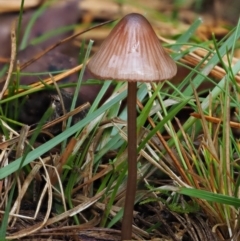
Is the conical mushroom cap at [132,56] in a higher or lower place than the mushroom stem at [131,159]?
higher

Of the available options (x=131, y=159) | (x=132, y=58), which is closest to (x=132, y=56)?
(x=132, y=58)

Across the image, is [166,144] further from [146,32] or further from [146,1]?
[146,1]

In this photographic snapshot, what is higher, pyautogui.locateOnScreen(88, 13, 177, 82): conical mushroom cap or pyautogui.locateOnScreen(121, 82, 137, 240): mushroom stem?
pyautogui.locateOnScreen(88, 13, 177, 82): conical mushroom cap

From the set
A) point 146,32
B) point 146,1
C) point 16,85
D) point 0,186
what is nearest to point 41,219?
point 0,186

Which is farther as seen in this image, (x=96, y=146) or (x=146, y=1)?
(x=146, y=1)
